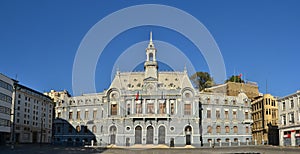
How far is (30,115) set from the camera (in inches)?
Result: 4126

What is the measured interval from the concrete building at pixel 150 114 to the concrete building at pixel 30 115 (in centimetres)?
1689

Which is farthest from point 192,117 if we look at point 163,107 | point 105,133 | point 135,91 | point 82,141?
point 82,141

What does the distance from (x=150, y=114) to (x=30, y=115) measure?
50260 mm

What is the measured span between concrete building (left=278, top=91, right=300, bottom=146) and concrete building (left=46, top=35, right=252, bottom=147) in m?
8.41

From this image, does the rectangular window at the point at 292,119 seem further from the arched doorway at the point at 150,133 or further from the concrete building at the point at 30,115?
the concrete building at the point at 30,115

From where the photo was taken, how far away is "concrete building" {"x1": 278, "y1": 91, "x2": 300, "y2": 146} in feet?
219

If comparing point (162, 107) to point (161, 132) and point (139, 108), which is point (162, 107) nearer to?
point (139, 108)

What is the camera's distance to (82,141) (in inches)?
3083

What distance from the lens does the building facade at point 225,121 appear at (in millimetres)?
75688

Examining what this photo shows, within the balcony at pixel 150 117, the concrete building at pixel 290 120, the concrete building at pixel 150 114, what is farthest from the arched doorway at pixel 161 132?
the concrete building at pixel 290 120

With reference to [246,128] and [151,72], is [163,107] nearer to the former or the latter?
[151,72]

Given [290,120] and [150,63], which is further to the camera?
[150,63]

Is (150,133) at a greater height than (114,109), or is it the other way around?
(114,109)

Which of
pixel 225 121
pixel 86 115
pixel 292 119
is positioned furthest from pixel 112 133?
pixel 292 119
